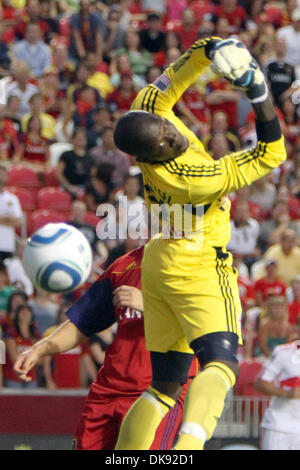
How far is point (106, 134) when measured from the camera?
42.7 ft

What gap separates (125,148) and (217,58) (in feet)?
2.11

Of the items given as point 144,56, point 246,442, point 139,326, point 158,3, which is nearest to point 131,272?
point 139,326

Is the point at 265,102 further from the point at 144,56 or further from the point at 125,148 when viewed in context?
the point at 144,56

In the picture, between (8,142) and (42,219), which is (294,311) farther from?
(8,142)

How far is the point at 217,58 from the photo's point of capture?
183 inches

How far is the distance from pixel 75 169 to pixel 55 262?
6.74 m

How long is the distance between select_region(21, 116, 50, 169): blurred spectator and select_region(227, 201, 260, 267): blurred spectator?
2940mm

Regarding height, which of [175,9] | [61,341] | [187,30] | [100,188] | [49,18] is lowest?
[61,341]

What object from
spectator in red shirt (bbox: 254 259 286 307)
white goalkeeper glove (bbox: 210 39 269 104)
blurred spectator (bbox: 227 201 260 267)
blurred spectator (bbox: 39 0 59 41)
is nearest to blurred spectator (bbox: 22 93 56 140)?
blurred spectator (bbox: 39 0 59 41)

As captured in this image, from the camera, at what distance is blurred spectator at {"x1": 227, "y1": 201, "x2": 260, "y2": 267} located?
12157 millimetres

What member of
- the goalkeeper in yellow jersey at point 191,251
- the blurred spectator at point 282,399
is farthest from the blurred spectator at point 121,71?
the goalkeeper in yellow jersey at point 191,251

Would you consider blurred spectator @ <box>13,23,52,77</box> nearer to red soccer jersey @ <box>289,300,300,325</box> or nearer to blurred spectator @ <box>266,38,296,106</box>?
blurred spectator @ <box>266,38,296,106</box>

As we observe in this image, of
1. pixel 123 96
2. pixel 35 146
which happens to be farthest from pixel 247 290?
pixel 123 96

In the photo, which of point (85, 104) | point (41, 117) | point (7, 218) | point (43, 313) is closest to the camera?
point (43, 313)
